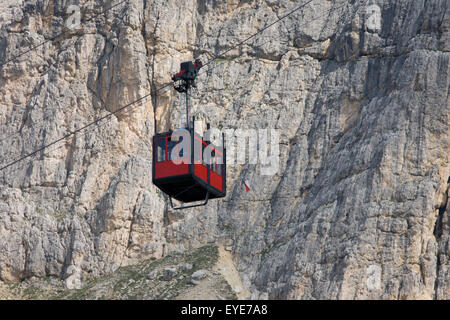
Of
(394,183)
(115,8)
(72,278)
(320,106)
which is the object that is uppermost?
(115,8)

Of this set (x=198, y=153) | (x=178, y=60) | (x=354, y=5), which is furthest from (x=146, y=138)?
(x=198, y=153)

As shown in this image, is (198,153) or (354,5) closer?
(198,153)

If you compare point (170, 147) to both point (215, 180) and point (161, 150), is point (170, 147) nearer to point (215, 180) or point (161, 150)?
point (161, 150)

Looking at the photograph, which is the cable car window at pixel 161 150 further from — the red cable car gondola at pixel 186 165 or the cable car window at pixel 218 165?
the cable car window at pixel 218 165

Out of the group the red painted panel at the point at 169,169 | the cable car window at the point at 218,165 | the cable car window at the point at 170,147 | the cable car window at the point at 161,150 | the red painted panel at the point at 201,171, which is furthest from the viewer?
the cable car window at the point at 218,165

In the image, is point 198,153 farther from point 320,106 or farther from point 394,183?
point 320,106

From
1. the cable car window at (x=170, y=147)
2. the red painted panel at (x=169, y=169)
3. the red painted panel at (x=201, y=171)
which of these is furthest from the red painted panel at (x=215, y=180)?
the cable car window at (x=170, y=147)

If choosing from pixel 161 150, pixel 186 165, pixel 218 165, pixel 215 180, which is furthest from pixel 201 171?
pixel 161 150
